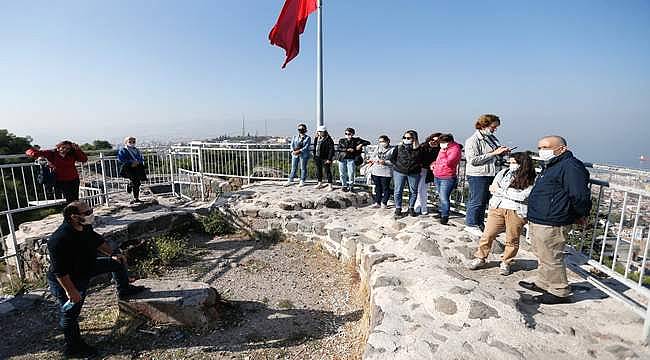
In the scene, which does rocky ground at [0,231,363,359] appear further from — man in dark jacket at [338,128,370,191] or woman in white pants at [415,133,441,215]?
man in dark jacket at [338,128,370,191]

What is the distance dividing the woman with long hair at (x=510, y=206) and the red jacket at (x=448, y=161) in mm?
1198

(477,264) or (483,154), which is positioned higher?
(483,154)

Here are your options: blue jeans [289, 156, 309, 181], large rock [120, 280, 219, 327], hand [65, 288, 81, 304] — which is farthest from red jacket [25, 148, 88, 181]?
blue jeans [289, 156, 309, 181]

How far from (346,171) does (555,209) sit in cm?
531

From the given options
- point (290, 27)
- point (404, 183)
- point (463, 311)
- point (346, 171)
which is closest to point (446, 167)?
point (404, 183)

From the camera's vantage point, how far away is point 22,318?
4191 mm

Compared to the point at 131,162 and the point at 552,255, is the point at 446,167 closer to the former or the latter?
the point at 552,255

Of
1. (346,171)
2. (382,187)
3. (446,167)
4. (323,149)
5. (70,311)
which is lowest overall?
(70,311)

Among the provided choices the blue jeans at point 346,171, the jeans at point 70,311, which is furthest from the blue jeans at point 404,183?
the jeans at point 70,311

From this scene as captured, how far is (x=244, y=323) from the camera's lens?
13.5 feet

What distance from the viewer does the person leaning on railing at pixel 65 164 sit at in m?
5.33

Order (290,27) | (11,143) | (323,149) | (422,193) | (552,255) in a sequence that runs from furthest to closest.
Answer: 1. (11,143)
2. (290,27)
3. (323,149)
4. (422,193)
5. (552,255)

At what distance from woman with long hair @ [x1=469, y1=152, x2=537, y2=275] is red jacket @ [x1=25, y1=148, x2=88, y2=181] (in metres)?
6.63

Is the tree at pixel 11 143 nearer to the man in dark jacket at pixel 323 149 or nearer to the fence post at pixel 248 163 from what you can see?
the fence post at pixel 248 163
